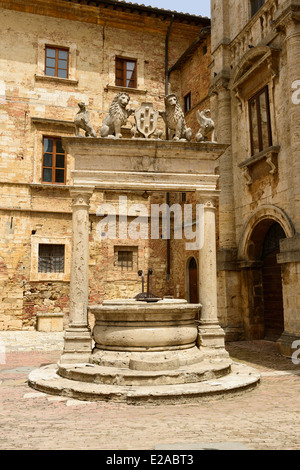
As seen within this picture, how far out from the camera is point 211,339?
7.01m

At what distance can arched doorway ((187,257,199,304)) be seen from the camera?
15.0 m

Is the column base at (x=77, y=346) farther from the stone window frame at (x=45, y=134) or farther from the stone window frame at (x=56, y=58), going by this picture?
the stone window frame at (x=56, y=58)

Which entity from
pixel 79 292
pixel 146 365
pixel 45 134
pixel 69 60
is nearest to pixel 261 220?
pixel 79 292

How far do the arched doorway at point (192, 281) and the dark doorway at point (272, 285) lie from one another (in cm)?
376

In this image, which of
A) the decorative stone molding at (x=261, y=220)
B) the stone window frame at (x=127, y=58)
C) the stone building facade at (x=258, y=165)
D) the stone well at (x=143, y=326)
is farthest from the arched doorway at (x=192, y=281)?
the stone well at (x=143, y=326)

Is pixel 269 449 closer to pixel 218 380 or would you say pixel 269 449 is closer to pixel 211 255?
pixel 218 380

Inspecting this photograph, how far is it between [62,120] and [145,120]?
874 centimetres

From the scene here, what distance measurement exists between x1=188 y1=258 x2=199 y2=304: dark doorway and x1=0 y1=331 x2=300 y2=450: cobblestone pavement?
817 cm

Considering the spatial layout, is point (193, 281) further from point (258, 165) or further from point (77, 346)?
point (77, 346)

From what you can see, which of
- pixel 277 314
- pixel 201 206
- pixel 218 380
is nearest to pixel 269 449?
pixel 218 380

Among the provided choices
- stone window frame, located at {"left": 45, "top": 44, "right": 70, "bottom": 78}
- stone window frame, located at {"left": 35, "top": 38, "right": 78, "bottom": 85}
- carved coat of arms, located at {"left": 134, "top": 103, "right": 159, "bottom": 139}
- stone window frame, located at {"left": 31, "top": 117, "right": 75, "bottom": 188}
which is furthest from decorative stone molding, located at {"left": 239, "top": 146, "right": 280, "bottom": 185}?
stone window frame, located at {"left": 45, "top": 44, "right": 70, "bottom": 78}

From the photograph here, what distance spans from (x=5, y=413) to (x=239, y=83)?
34.1 ft

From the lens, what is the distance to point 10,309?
1421 centimetres

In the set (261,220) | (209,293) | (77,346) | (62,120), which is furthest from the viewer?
A: (62,120)
